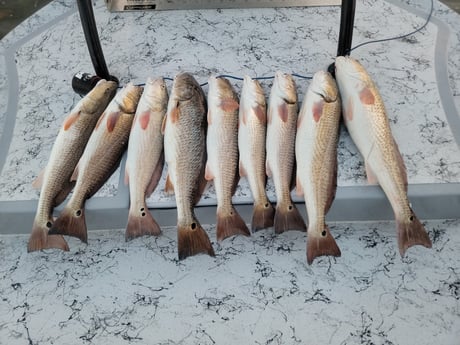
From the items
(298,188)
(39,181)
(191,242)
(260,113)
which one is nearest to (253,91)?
(260,113)

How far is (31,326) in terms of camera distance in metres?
1.79

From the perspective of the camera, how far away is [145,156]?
196cm

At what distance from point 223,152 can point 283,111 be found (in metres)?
0.32

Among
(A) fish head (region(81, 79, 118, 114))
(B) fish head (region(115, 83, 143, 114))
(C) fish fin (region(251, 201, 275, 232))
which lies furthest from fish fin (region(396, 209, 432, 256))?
(A) fish head (region(81, 79, 118, 114))

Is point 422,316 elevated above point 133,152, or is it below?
Result: below

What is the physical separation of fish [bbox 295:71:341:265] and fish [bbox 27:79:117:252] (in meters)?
0.91

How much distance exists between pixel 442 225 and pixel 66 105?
182 centimetres

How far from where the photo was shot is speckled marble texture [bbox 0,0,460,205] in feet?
6.70

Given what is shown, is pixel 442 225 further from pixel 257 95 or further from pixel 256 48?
pixel 256 48

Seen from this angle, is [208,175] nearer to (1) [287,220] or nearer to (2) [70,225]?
(1) [287,220]

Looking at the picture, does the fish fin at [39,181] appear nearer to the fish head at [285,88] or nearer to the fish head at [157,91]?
the fish head at [157,91]

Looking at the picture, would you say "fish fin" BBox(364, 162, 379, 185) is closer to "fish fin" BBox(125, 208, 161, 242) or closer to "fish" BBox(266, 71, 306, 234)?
"fish" BBox(266, 71, 306, 234)

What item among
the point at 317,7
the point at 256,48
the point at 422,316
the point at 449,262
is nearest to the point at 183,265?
the point at 422,316

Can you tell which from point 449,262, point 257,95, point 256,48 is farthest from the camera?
point 256,48
